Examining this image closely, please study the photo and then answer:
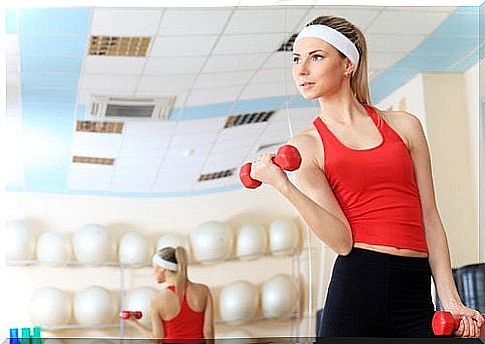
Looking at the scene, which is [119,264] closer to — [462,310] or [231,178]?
[231,178]

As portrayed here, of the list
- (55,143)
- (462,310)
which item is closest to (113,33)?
(55,143)

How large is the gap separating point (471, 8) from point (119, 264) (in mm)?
1593

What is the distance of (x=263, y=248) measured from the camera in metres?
3.93

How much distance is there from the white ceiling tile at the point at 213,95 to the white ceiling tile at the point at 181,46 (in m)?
0.14

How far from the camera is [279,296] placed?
12.9 feet

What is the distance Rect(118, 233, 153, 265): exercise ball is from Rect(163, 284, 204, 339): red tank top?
14 centimetres

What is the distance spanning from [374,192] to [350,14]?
66 cm

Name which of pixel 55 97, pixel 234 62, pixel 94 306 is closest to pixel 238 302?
pixel 94 306

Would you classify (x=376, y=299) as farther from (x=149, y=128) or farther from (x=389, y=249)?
(x=149, y=128)

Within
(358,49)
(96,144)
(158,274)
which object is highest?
(358,49)

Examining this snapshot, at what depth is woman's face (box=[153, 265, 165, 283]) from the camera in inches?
154

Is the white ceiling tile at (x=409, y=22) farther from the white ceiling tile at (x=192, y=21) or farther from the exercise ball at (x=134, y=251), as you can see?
the exercise ball at (x=134, y=251)

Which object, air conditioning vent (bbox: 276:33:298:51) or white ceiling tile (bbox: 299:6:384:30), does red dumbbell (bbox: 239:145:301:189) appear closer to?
air conditioning vent (bbox: 276:33:298:51)

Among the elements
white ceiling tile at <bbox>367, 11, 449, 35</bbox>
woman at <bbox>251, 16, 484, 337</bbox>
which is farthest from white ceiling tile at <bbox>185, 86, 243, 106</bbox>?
white ceiling tile at <bbox>367, 11, 449, 35</bbox>
